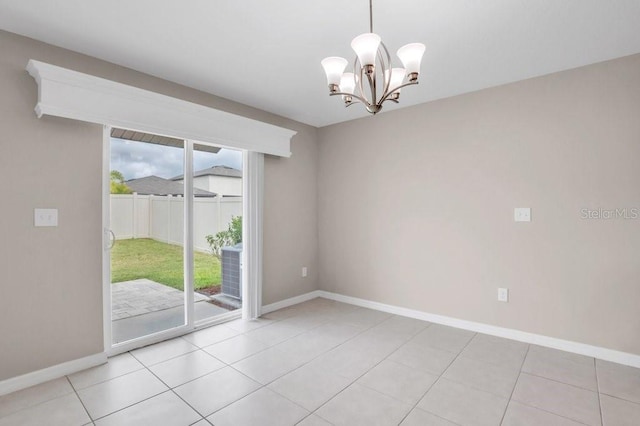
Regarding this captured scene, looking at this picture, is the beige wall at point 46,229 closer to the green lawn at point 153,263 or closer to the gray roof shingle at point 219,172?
the green lawn at point 153,263

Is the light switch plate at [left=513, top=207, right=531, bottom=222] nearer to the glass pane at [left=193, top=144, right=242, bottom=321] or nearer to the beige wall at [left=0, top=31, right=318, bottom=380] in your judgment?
the glass pane at [left=193, top=144, right=242, bottom=321]

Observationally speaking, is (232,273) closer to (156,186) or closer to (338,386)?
(156,186)

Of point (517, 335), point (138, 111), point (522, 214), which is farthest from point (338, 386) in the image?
point (138, 111)

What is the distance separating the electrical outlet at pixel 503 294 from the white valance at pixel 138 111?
9.58 ft

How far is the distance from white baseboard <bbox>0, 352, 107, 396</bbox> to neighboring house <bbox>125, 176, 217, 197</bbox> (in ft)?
4.80

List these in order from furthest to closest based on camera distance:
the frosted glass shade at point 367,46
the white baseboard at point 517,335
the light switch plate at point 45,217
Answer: the white baseboard at point 517,335
the light switch plate at point 45,217
the frosted glass shade at point 367,46

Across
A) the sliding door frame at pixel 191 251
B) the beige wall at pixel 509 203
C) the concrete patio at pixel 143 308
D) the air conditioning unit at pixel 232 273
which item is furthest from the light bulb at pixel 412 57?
the concrete patio at pixel 143 308

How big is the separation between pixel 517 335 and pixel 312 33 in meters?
3.29

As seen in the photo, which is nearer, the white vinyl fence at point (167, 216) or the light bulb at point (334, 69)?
the light bulb at point (334, 69)

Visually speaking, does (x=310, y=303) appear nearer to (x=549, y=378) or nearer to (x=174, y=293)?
(x=174, y=293)

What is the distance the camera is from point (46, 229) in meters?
2.37

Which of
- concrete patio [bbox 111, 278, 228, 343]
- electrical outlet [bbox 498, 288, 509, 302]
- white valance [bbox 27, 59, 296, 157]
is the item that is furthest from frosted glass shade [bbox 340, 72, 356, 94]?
concrete patio [bbox 111, 278, 228, 343]

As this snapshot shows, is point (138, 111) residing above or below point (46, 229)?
above

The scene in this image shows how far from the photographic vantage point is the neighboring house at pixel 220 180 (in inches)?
134
